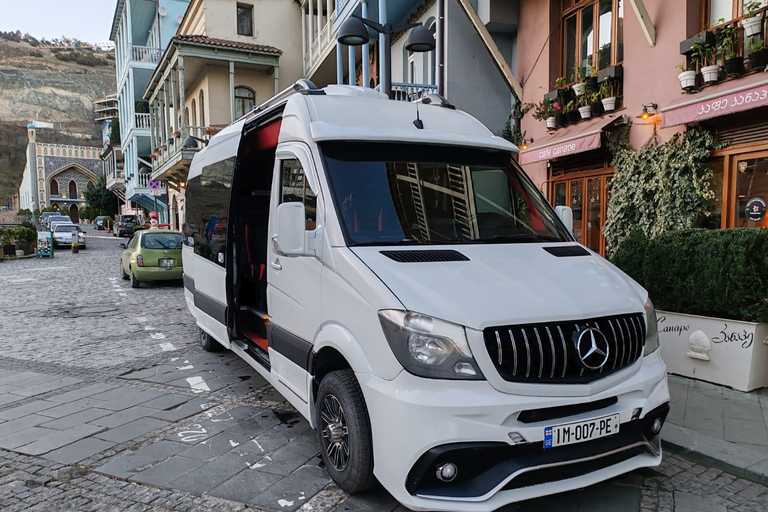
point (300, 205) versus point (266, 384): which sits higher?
point (300, 205)

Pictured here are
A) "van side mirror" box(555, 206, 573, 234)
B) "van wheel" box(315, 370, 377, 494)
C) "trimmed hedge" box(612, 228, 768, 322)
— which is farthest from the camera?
"trimmed hedge" box(612, 228, 768, 322)

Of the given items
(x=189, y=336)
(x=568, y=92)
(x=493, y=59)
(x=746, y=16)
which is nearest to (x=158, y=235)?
(x=189, y=336)

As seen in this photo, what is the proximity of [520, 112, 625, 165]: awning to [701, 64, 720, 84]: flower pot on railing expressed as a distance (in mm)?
1684

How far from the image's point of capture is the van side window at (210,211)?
5703 millimetres

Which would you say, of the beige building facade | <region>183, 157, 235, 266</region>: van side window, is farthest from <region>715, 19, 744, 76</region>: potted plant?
the beige building facade

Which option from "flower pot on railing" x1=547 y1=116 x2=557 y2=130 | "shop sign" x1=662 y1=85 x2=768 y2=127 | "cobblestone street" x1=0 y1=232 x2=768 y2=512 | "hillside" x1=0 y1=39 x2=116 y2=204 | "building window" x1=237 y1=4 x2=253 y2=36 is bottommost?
"cobblestone street" x1=0 y1=232 x2=768 y2=512

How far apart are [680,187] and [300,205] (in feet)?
23.0

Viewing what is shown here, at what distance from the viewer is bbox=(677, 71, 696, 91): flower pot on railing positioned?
8.02m

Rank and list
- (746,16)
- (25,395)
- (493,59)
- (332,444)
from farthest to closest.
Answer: (493,59)
(746,16)
(25,395)
(332,444)

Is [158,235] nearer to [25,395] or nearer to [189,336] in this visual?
[189,336]

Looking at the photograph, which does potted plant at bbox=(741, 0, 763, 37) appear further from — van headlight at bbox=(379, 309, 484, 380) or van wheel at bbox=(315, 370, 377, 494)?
van wheel at bbox=(315, 370, 377, 494)

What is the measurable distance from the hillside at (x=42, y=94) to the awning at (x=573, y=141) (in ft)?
450

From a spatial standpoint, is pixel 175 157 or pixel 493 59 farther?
pixel 175 157

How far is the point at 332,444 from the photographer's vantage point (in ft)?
11.1
